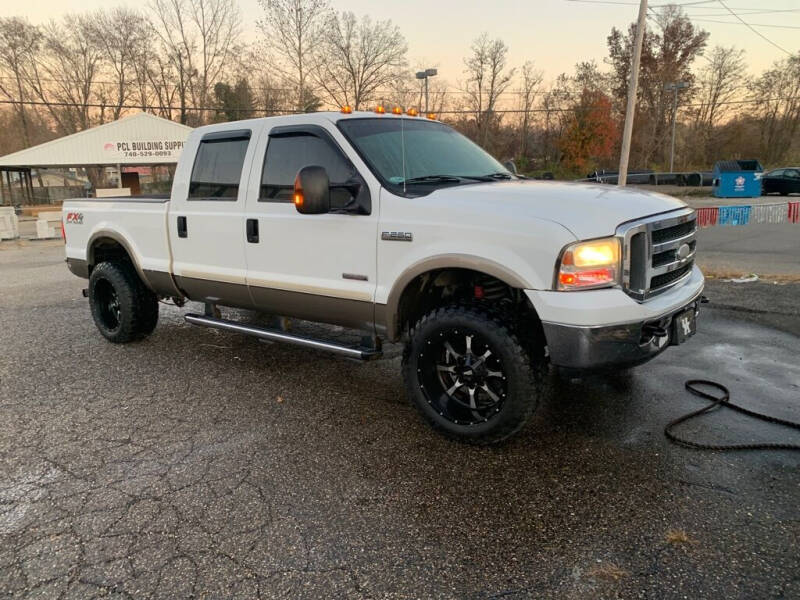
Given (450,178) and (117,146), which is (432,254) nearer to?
(450,178)

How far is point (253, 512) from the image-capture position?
111 inches

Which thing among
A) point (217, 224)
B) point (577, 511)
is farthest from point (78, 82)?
point (577, 511)

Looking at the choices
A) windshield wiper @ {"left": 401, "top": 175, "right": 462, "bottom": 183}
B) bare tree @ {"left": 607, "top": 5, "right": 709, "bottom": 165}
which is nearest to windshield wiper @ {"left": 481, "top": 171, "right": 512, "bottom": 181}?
windshield wiper @ {"left": 401, "top": 175, "right": 462, "bottom": 183}

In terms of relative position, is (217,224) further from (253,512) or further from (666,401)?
(666,401)

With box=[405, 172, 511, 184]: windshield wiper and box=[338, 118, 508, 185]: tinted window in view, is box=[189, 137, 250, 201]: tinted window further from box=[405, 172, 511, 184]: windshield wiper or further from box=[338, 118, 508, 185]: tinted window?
box=[405, 172, 511, 184]: windshield wiper

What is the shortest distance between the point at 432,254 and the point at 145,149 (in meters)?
30.0

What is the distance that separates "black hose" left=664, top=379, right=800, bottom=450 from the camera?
3.33 metres

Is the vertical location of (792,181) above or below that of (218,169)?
below

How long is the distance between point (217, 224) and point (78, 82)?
57.9 m

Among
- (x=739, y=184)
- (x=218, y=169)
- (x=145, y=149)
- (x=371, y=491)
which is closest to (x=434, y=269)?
(x=371, y=491)

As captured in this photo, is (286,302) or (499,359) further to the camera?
(286,302)

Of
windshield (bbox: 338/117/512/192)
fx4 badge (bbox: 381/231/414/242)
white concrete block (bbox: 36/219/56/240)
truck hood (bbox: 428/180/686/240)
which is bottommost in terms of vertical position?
white concrete block (bbox: 36/219/56/240)

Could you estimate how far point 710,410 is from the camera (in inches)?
153

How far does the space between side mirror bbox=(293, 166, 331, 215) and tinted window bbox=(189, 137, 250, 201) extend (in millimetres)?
1147
